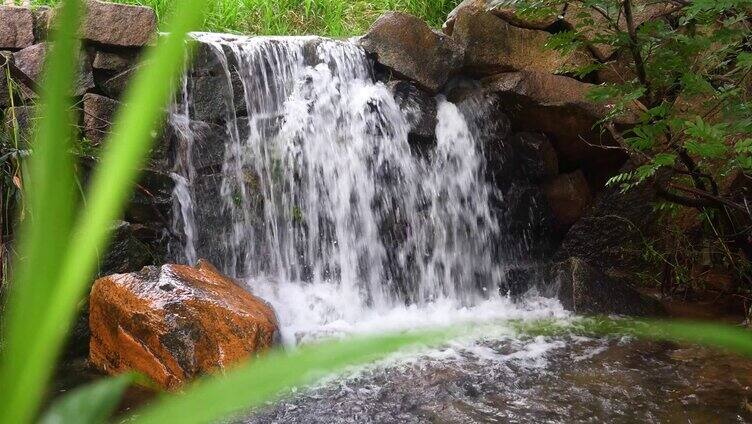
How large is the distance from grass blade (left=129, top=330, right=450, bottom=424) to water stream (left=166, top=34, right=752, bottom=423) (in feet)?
14.4

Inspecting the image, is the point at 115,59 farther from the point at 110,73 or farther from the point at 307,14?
the point at 307,14

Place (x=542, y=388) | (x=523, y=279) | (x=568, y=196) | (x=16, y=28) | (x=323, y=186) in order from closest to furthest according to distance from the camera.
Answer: (x=542, y=388) < (x=16, y=28) < (x=523, y=279) < (x=323, y=186) < (x=568, y=196)

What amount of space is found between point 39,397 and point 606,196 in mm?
6905

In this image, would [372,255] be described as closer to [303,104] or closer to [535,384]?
[303,104]

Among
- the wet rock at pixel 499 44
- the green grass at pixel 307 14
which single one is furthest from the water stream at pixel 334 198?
the green grass at pixel 307 14

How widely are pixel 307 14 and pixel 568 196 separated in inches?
174

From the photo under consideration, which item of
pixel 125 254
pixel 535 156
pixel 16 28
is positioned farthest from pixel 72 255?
pixel 535 156

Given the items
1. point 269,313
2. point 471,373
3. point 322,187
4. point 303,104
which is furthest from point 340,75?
point 471,373

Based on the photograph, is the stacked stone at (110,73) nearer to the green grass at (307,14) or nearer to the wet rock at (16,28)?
the wet rock at (16,28)

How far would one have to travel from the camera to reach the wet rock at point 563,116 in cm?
639

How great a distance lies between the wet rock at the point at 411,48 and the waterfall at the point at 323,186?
22 cm

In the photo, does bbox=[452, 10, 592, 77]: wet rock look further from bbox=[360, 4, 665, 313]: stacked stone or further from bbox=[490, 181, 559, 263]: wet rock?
bbox=[490, 181, 559, 263]: wet rock

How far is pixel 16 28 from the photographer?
17.3ft

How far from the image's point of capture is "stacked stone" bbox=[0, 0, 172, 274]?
5.03 meters
